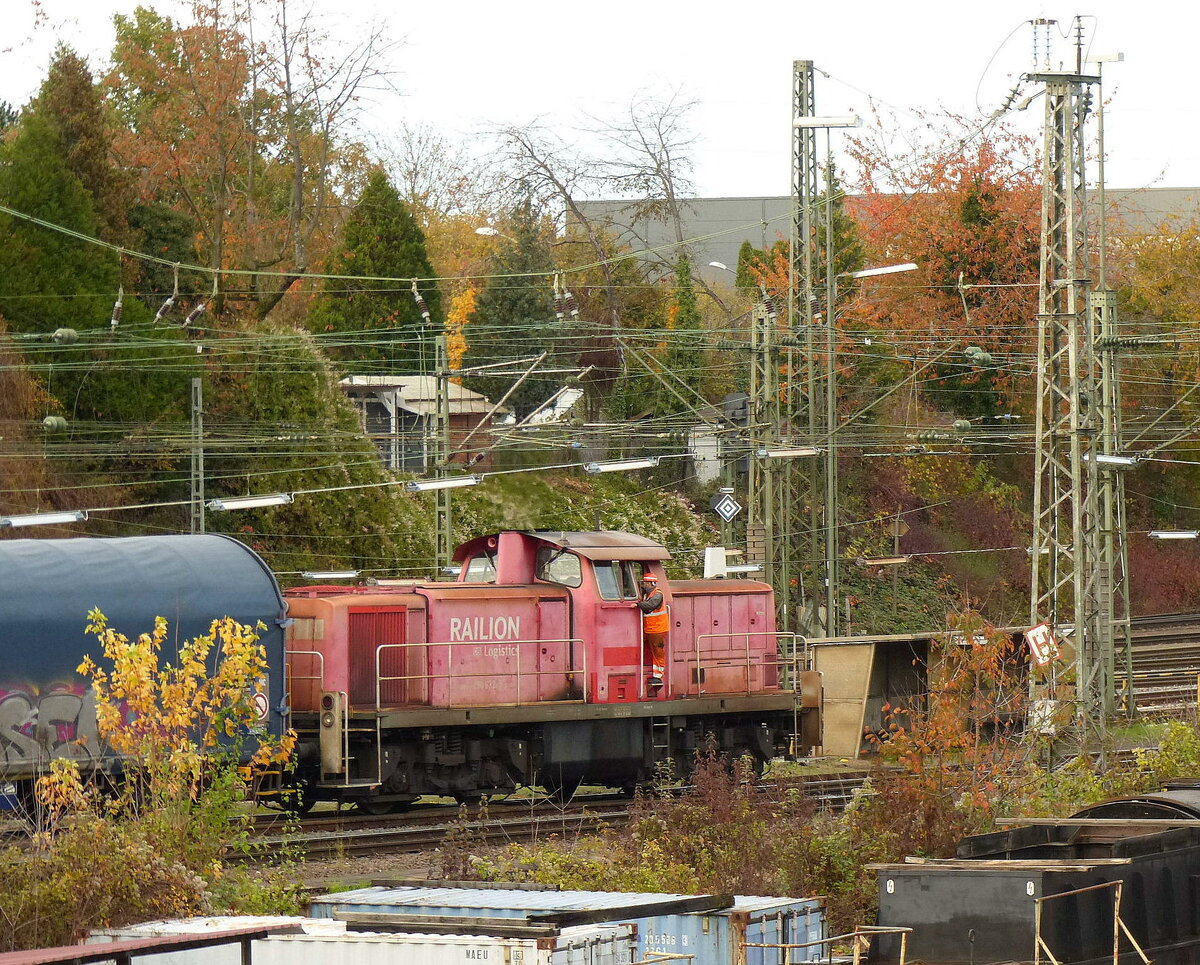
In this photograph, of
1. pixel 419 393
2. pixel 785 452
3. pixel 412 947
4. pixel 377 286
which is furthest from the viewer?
pixel 419 393

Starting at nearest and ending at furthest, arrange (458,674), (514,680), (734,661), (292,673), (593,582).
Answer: (292,673) < (458,674) < (514,680) < (593,582) < (734,661)

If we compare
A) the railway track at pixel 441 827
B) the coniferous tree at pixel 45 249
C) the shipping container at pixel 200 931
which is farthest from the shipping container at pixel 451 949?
the coniferous tree at pixel 45 249

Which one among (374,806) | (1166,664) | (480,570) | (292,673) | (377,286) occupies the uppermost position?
(377,286)

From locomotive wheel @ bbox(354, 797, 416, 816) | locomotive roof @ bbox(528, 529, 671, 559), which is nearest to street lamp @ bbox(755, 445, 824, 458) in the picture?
locomotive roof @ bbox(528, 529, 671, 559)

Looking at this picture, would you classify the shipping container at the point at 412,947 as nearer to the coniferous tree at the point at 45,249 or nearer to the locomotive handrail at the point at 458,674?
the locomotive handrail at the point at 458,674

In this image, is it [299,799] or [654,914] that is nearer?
[654,914]

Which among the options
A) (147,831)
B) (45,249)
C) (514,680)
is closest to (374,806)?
(514,680)

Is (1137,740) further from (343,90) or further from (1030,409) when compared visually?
(343,90)

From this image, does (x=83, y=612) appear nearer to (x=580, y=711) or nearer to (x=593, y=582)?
(x=580, y=711)

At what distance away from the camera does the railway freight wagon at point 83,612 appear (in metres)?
15.9

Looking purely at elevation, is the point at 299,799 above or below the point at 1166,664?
above

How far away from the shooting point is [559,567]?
20953mm

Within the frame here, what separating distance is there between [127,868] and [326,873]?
4.27 metres

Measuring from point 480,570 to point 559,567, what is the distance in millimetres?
1144
